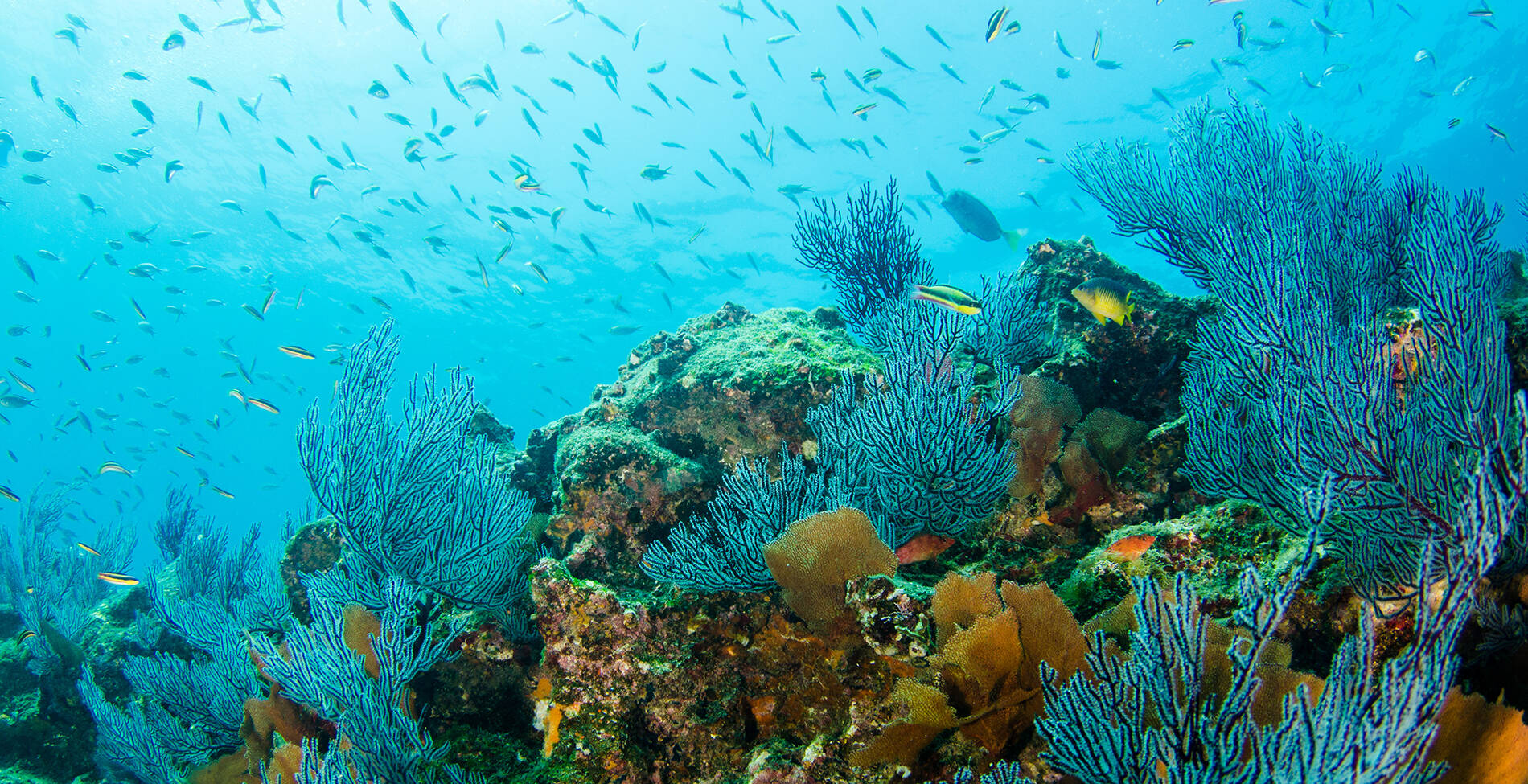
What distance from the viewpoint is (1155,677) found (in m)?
1.59

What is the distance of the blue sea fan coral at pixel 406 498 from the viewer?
3949 millimetres

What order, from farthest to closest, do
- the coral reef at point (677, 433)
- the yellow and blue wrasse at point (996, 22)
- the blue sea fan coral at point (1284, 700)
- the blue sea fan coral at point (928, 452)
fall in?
the yellow and blue wrasse at point (996, 22), the coral reef at point (677, 433), the blue sea fan coral at point (928, 452), the blue sea fan coral at point (1284, 700)

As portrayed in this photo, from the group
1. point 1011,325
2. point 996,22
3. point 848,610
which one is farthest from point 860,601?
point 996,22

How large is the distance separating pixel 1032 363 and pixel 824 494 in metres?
2.93

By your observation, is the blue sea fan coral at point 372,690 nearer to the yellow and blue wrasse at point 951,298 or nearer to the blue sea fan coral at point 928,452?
the blue sea fan coral at point 928,452

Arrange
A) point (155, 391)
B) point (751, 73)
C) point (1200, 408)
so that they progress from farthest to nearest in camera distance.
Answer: point (155, 391) < point (751, 73) < point (1200, 408)

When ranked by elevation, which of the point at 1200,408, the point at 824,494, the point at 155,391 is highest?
the point at 155,391

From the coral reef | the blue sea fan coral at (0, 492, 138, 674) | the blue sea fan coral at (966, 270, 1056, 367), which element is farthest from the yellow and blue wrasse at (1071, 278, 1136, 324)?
A: the blue sea fan coral at (0, 492, 138, 674)

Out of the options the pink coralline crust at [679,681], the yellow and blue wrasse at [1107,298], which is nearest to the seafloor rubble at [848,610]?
the pink coralline crust at [679,681]

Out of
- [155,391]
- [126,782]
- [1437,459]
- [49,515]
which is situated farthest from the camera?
[155,391]

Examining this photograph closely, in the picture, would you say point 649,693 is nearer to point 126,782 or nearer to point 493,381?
point 126,782

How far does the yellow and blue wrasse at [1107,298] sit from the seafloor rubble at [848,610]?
0.57 meters

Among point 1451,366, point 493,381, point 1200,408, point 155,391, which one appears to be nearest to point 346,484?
point 1200,408

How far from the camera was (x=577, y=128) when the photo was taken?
1091 inches
